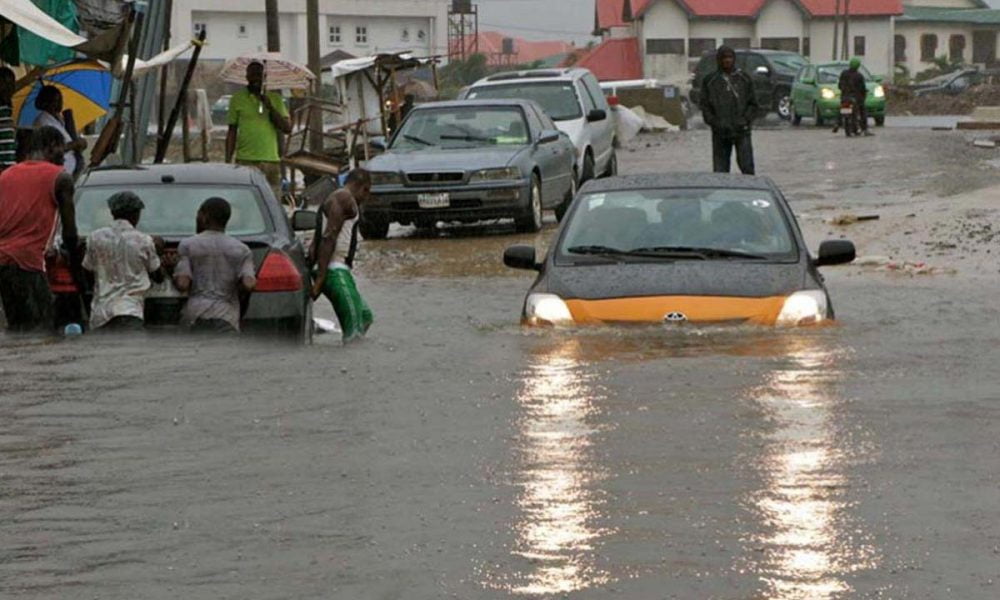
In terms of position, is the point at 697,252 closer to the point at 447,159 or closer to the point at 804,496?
the point at 804,496

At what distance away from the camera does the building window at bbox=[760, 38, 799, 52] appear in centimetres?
9944

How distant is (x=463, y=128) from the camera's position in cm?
2548

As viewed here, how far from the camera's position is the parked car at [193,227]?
13.0m

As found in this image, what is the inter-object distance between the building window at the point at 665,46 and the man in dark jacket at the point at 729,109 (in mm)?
76672

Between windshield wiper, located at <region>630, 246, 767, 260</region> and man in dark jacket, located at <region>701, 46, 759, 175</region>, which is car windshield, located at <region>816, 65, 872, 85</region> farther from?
windshield wiper, located at <region>630, 246, 767, 260</region>

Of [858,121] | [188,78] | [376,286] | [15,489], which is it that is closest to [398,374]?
[15,489]

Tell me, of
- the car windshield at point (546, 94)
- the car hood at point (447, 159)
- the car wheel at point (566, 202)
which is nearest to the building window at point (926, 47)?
the car windshield at point (546, 94)

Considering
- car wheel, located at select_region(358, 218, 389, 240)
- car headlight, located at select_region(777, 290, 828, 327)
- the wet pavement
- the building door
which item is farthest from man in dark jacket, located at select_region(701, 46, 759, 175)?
the building door

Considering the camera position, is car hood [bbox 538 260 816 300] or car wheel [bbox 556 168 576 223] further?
car wheel [bbox 556 168 576 223]

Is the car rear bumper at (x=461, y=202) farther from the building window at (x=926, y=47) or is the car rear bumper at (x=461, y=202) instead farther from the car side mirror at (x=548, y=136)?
the building window at (x=926, y=47)

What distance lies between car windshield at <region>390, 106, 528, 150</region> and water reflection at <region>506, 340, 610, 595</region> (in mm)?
12611

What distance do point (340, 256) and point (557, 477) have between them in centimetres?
516

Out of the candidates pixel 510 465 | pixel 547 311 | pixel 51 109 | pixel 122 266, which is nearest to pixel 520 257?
pixel 547 311

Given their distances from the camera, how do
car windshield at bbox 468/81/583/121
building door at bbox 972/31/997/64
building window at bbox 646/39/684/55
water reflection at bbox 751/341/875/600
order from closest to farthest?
water reflection at bbox 751/341/875/600 < car windshield at bbox 468/81/583/121 < building window at bbox 646/39/684/55 < building door at bbox 972/31/997/64
